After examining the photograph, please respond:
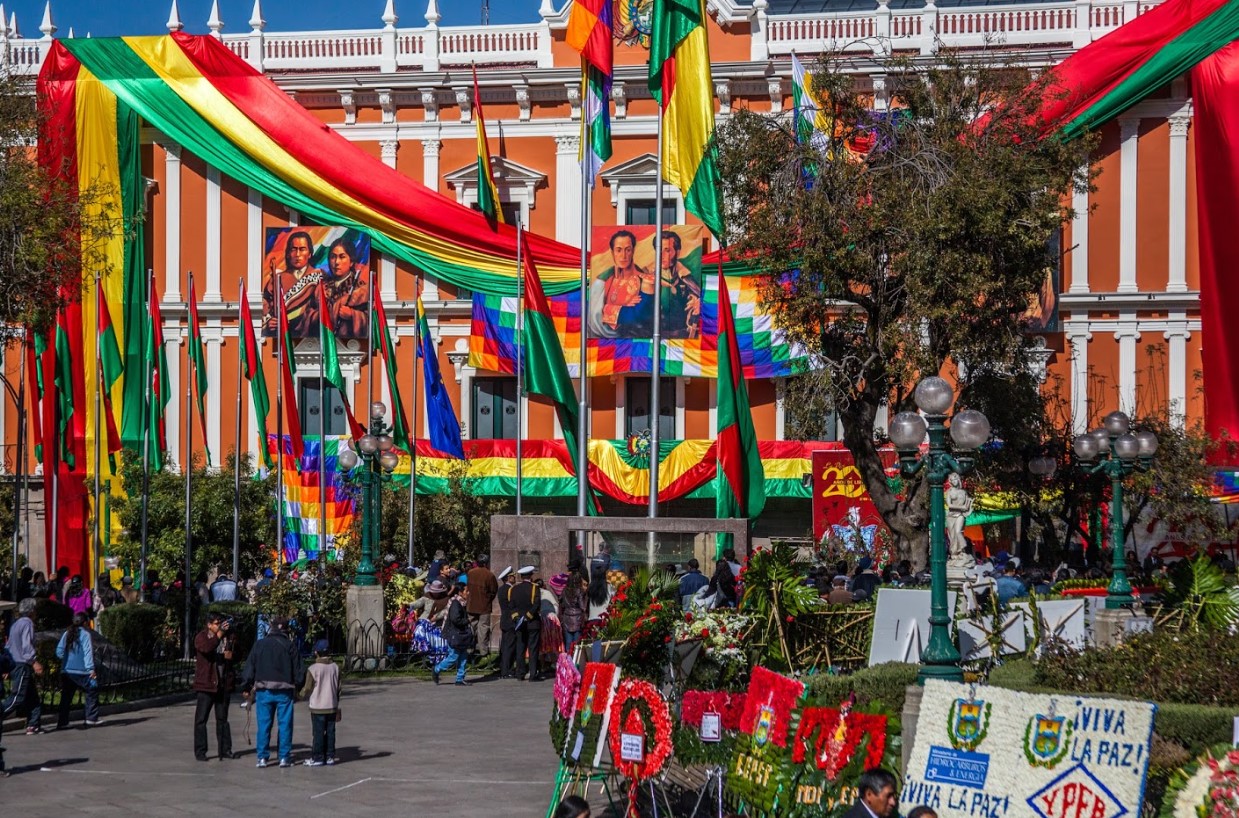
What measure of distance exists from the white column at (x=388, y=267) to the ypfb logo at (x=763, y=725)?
1261 inches

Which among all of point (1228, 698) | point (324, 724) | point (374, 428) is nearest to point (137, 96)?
point (374, 428)

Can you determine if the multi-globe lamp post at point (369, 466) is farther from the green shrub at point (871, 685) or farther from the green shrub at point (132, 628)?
the green shrub at point (871, 685)

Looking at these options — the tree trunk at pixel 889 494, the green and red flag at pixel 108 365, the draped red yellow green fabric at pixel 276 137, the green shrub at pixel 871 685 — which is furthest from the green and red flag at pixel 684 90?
the green shrub at pixel 871 685

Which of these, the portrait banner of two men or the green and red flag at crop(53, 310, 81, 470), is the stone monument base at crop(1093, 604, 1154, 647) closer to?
the green and red flag at crop(53, 310, 81, 470)

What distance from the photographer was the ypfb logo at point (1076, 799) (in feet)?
31.3

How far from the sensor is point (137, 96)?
42.2 meters

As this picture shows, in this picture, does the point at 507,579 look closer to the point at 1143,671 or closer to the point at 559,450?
the point at 1143,671

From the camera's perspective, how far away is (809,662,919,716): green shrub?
1362cm

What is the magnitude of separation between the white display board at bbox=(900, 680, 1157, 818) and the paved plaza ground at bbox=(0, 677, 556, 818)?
4.36m

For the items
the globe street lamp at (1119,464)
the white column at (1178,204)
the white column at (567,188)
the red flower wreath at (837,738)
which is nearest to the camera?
the red flower wreath at (837,738)

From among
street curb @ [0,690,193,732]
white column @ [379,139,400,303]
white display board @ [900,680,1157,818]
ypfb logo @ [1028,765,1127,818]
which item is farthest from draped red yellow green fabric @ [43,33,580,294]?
ypfb logo @ [1028,765,1127,818]

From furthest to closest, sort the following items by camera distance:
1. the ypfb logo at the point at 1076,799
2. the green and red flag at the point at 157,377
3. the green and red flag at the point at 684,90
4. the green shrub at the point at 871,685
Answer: the green and red flag at the point at 157,377 → the green and red flag at the point at 684,90 → the green shrub at the point at 871,685 → the ypfb logo at the point at 1076,799

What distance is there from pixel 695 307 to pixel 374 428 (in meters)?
15.2

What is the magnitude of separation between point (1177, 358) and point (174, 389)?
79.9ft
